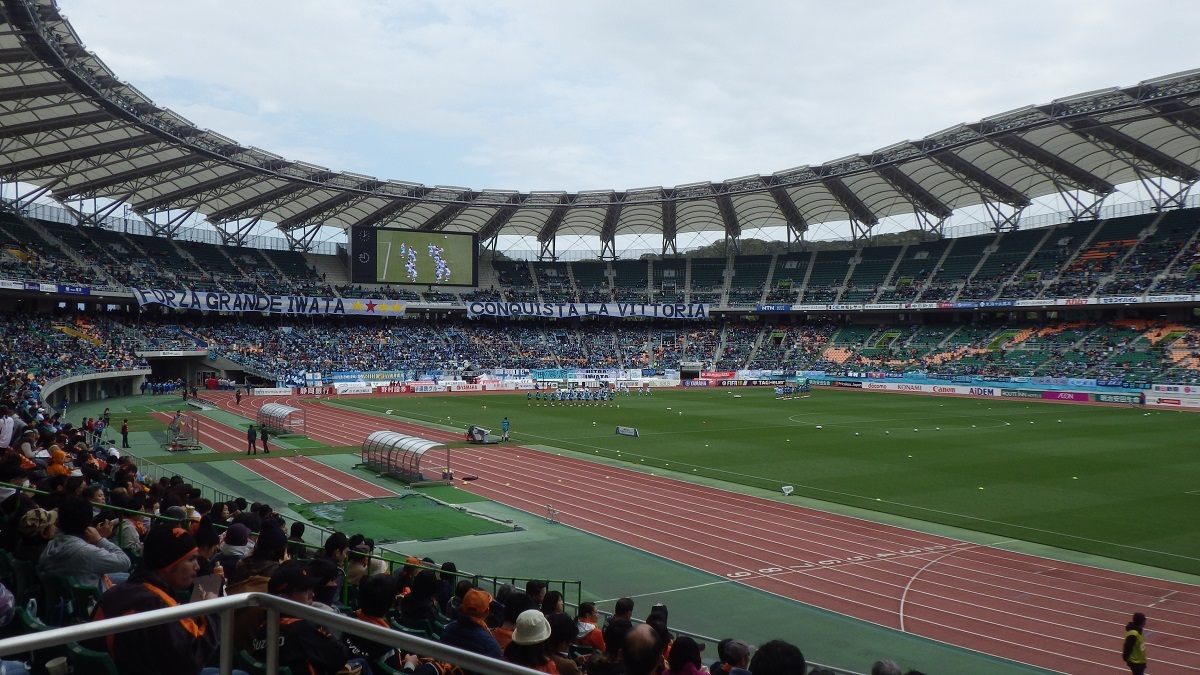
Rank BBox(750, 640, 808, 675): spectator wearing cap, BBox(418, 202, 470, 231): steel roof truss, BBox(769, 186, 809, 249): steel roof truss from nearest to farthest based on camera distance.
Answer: BBox(750, 640, 808, 675): spectator wearing cap
BBox(769, 186, 809, 249): steel roof truss
BBox(418, 202, 470, 231): steel roof truss

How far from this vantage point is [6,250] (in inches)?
2173

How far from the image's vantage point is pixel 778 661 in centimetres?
408

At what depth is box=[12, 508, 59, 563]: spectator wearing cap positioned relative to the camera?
6.29 meters

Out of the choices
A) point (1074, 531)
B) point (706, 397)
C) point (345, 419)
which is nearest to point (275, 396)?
point (345, 419)

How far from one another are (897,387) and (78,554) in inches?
2594

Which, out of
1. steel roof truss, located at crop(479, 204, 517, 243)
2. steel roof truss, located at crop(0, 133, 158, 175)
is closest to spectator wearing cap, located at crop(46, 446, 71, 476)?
steel roof truss, located at crop(0, 133, 158, 175)

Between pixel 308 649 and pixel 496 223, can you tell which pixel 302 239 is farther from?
pixel 308 649

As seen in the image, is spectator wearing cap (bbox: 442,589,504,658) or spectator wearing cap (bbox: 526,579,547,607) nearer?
spectator wearing cap (bbox: 442,589,504,658)

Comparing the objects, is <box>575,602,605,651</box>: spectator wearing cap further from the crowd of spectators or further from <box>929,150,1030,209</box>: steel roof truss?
<box>929,150,1030,209</box>: steel roof truss

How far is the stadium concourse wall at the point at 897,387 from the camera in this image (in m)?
52.8

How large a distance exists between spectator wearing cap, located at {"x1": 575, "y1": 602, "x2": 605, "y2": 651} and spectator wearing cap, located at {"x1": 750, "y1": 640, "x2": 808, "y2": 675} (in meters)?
3.41

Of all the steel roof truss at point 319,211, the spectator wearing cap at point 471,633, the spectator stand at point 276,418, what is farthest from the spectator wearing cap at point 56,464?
the steel roof truss at point 319,211

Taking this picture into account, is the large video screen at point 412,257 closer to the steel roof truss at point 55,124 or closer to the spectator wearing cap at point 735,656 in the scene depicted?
the steel roof truss at point 55,124

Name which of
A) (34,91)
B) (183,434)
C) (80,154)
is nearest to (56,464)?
(183,434)
